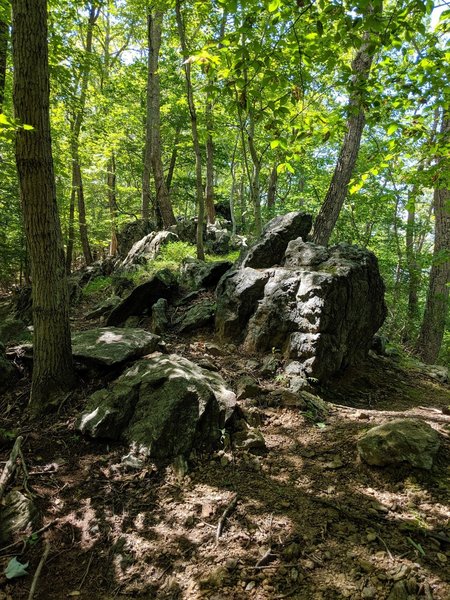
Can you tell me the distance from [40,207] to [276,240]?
183 inches

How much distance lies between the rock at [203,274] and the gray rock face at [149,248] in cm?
241

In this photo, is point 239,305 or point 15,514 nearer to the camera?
point 15,514

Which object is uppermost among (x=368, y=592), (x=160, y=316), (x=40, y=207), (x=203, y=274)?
(x=40, y=207)

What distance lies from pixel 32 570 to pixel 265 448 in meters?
2.39

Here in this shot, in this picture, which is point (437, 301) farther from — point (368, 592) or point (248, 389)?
point (368, 592)

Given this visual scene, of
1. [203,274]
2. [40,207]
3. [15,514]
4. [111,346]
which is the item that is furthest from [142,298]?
[15,514]

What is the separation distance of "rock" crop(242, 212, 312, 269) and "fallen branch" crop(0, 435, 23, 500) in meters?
5.04

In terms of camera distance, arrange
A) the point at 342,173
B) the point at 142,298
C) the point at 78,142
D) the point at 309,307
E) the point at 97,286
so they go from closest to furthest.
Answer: the point at 309,307, the point at 142,298, the point at 342,173, the point at 78,142, the point at 97,286

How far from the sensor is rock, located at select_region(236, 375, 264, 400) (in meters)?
4.90

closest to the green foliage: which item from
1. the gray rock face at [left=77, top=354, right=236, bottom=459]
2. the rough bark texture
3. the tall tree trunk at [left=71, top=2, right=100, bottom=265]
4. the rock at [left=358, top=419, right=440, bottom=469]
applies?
the tall tree trunk at [left=71, top=2, right=100, bottom=265]

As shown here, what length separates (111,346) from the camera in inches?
210

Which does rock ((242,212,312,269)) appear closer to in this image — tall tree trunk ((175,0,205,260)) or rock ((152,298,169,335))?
rock ((152,298,169,335))

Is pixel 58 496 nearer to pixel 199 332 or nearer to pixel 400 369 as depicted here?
pixel 199 332

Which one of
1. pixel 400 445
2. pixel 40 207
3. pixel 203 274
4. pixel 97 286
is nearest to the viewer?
pixel 400 445
